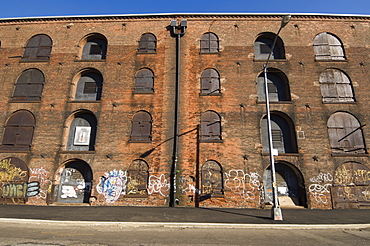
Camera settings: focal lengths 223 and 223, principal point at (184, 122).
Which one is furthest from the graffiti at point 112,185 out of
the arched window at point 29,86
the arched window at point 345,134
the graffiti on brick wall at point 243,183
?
the arched window at point 345,134

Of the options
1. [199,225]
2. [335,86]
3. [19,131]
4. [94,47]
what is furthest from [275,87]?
[19,131]

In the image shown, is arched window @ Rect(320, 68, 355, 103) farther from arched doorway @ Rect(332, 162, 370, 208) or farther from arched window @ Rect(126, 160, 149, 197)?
A: arched window @ Rect(126, 160, 149, 197)

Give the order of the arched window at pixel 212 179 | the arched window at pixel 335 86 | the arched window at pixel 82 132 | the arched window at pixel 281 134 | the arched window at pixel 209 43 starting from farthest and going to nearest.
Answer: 1. the arched window at pixel 209 43
2. the arched window at pixel 335 86
3. the arched window at pixel 82 132
4. the arched window at pixel 281 134
5. the arched window at pixel 212 179

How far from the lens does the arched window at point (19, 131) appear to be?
607 inches

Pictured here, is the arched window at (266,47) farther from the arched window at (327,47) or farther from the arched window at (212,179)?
the arched window at (212,179)

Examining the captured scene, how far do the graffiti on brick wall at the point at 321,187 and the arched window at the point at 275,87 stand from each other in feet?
18.1

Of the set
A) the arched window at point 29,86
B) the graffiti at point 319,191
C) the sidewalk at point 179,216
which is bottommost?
the sidewalk at point 179,216

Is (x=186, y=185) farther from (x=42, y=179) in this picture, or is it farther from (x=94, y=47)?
(x=94, y=47)

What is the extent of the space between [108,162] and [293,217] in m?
11.2

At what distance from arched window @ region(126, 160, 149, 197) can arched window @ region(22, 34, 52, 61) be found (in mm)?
11308

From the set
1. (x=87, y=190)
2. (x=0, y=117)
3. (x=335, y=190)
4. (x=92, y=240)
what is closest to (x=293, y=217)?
(x=335, y=190)

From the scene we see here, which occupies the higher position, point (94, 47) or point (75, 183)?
point (94, 47)

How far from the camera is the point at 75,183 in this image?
15.0 meters

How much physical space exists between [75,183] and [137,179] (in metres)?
4.32
